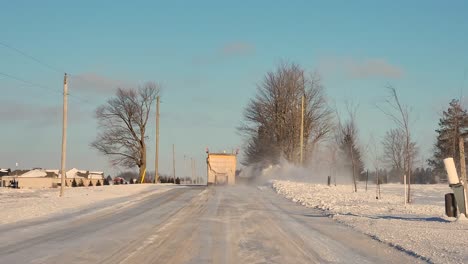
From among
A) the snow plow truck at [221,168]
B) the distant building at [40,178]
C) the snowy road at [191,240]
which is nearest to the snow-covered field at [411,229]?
the snowy road at [191,240]

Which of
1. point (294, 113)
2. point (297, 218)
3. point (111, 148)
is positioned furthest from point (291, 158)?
point (297, 218)

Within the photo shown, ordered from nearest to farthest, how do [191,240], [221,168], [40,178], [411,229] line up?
[191,240] < [411,229] < [221,168] < [40,178]

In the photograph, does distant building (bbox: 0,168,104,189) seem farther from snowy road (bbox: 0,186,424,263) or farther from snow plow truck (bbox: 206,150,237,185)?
A: snowy road (bbox: 0,186,424,263)

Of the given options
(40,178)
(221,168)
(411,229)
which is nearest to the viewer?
(411,229)

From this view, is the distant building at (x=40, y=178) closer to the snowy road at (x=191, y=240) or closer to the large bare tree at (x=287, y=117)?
the large bare tree at (x=287, y=117)

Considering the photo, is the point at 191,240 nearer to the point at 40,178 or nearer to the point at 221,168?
the point at 221,168

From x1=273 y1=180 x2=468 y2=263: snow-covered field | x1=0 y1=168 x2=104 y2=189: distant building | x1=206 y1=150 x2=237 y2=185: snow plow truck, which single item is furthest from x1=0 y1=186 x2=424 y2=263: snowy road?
x1=0 y1=168 x2=104 y2=189: distant building

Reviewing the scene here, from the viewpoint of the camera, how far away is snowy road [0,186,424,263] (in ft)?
32.0

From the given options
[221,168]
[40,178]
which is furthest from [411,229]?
[40,178]

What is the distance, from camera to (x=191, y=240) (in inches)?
474

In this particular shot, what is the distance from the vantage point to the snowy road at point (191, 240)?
32.0 ft

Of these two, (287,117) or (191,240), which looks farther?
(287,117)

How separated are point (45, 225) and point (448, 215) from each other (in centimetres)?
1208

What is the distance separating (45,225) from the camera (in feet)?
50.7
